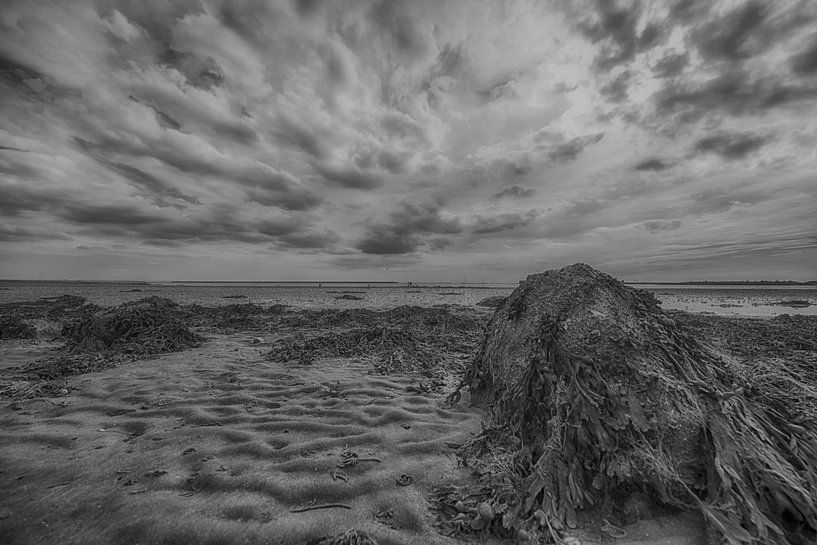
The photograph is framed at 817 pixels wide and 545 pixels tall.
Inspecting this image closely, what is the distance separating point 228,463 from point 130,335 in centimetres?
886

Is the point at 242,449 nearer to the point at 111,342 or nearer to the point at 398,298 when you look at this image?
the point at 111,342

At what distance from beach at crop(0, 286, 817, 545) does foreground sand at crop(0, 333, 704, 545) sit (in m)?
0.02

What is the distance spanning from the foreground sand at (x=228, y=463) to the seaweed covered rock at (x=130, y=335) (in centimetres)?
281

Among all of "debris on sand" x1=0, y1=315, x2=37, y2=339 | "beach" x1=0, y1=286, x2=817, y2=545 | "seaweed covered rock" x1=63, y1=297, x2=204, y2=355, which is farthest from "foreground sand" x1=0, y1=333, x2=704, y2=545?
"debris on sand" x1=0, y1=315, x2=37, y2=339

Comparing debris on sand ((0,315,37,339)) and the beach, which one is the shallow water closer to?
debris on sand ((0,315,37,339))

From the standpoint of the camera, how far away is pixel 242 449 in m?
3.91

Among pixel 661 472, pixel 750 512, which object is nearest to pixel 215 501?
pixel 661 472

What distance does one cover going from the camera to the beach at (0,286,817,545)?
2660 mm

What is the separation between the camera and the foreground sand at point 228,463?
104 inches

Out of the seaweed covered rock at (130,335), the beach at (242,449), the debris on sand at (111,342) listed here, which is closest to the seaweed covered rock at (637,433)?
the beach at (242,449)

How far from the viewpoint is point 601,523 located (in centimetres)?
263

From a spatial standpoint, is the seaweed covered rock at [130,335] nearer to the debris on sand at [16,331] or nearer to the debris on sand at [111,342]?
the debris on sand at [111,342]

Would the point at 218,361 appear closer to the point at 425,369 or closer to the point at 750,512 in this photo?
the point at 425,369

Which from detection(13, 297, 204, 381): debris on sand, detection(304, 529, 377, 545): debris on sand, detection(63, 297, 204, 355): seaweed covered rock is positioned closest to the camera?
detection(304, 529, 377, 545): debris on sand
